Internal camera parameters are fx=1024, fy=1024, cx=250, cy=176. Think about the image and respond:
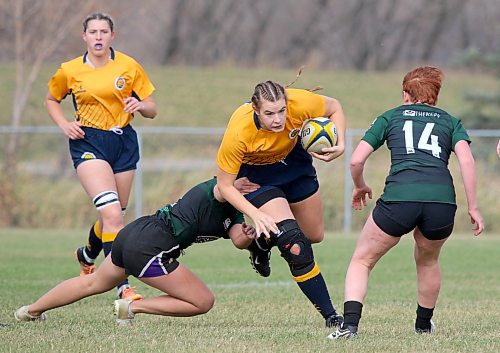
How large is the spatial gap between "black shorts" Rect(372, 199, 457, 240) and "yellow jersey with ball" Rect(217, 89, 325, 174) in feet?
2.84

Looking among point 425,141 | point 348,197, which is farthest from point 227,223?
point 348,197

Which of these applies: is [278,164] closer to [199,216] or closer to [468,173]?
[199,216]

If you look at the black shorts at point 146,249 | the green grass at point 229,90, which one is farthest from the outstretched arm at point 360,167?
the green grass at point 229,90

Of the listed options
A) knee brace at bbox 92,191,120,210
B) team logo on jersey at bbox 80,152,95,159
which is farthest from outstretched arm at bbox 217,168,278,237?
team logo on jersey at bbox 80,152,95,159

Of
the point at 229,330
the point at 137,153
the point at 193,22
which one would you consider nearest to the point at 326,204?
the point at 137,153

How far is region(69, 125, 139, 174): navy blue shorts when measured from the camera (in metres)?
7.95

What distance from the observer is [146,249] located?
237 inches

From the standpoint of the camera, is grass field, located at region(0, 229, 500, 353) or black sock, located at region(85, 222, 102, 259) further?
Result: black sock, located at region(85, 222, 102, 259)

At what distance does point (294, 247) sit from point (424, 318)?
2.94 feet

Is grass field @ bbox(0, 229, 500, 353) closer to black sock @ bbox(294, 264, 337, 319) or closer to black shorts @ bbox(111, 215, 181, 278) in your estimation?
black sock @ bbox(294, 264, 337, 319)

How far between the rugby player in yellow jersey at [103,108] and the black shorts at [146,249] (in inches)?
65.4

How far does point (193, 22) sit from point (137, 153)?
106 ft

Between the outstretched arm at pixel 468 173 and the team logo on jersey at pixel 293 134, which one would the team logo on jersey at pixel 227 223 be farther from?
the outstretched arm at pixel 468 173

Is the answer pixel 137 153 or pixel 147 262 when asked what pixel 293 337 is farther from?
pixel 137 153
